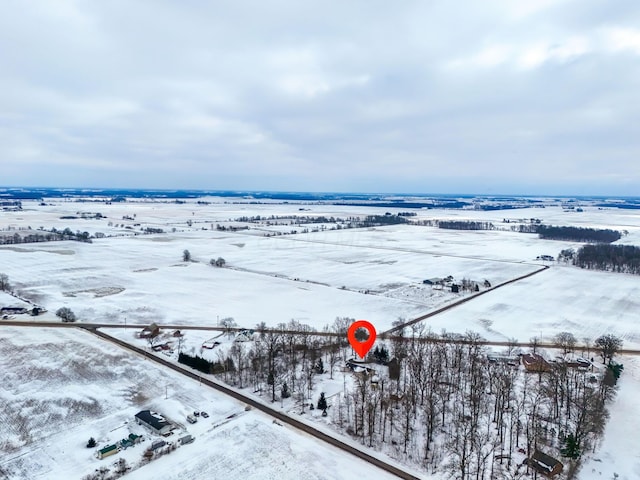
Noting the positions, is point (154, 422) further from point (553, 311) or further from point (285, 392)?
point (553, 311)

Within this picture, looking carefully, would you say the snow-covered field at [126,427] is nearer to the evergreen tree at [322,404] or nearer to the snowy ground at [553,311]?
the evergreen tree at [322,404]

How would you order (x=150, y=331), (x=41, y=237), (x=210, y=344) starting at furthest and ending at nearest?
(x=41, y=237) < (x=150, y=331) < (x=210, y=344)

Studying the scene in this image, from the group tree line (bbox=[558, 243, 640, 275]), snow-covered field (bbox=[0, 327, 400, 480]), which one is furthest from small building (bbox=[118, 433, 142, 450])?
tree line (bbox=[558, 243, 640, 275])

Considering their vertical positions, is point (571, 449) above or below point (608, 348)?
below

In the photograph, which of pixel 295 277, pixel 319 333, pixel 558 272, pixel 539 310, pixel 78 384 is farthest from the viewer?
pixel 558 272

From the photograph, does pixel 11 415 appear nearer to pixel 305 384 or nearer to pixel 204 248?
pixel 305 384

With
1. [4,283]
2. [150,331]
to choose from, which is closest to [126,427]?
[150,331]

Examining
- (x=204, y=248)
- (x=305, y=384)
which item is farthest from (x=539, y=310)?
(x=204, y=248)
